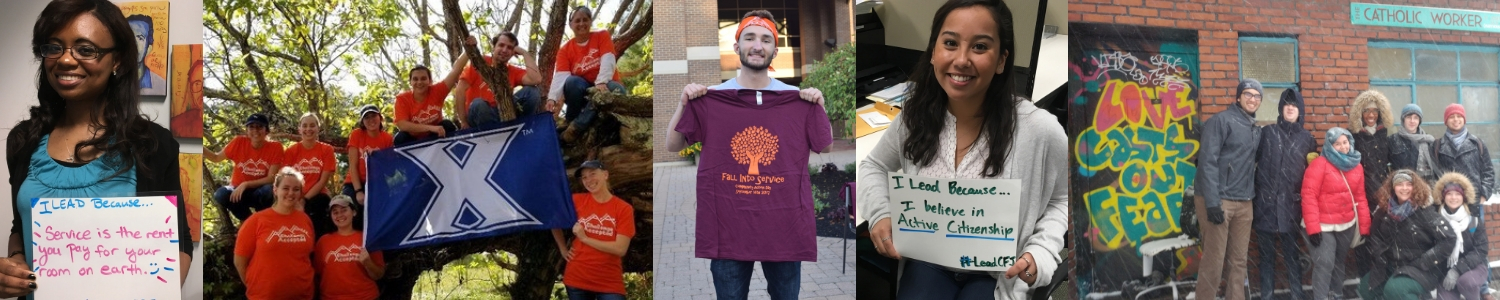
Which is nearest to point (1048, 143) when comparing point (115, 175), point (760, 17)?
point (760, 17)

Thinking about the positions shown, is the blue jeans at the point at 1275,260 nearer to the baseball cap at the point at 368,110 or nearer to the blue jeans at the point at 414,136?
the blue jeans at the point at 414,136

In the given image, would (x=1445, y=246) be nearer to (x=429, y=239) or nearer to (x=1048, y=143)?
(x=1048, y=143)

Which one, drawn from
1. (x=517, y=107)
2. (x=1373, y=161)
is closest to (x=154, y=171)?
(x=517, y=107)

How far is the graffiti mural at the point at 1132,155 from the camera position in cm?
548

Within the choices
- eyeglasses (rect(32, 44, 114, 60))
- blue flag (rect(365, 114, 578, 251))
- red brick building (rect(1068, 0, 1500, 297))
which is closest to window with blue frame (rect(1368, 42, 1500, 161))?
red brick building (rect(1068, 0, 1500, 297))

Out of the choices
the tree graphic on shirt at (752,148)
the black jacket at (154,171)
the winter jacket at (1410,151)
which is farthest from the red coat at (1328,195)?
the black jacket at (154,171)

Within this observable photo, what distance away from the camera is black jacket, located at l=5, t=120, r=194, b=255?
5.04 m

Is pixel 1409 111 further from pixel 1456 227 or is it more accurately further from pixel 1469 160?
pixel 1456 227

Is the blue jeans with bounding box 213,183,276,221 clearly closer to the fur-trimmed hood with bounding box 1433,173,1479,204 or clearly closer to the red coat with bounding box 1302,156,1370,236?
the red coat with bounding box 1302,156,1370,236

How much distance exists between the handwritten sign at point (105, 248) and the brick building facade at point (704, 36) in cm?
265

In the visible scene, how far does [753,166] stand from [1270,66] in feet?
10.7

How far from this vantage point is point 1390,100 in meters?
5.90

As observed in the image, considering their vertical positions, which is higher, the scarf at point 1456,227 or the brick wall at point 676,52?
the brick wall at point 676,52

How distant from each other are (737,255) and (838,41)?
1.22 m
